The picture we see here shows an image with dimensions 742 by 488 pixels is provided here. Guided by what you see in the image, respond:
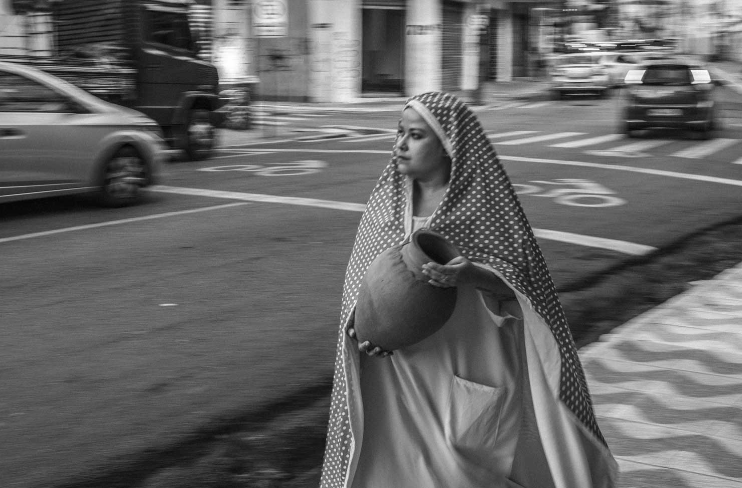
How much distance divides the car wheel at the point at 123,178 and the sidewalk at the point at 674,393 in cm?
637

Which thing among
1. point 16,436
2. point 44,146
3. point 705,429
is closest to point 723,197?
point 44,146

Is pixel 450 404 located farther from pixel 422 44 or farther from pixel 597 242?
pixel 422 44

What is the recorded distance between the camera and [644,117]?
826 inches

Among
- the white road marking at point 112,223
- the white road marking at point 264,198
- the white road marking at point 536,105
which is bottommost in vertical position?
the white road marking at point 536,105

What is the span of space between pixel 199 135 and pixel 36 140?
6.45 meters

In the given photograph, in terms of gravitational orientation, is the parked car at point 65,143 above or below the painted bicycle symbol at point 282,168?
above

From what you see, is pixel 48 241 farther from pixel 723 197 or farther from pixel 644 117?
pixel 644 117

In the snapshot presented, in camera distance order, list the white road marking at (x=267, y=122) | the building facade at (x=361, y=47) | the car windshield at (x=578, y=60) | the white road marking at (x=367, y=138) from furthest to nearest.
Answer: the car windshield at (x=578, y=60)
the building facade at (x=361, y=47)
the white road marking at (x=267, y=122)
the white road marking at (x=367, y=138)

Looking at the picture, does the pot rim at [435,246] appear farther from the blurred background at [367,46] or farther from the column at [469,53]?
the column at [469,53]

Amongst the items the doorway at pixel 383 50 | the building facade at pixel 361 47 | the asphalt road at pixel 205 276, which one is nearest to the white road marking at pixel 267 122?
the building facade at pixel 361 47

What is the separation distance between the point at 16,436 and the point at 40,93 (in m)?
6.84

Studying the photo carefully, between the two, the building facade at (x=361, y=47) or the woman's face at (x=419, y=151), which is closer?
the woman's face at (x=419, y=151)

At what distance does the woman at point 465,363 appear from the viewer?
289cm

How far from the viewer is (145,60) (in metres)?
15.7
